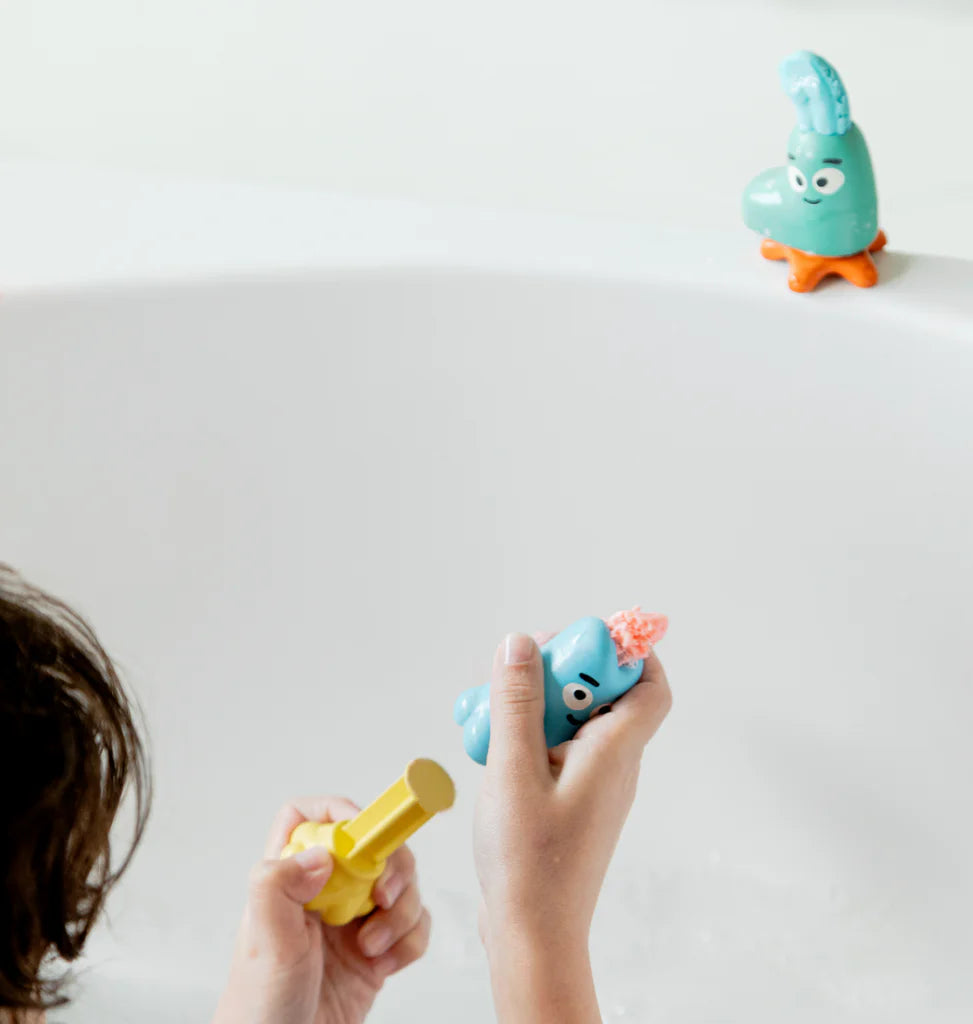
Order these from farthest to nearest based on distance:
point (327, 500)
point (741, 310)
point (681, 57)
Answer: point (681, 57), point (327, 500), point (741, 310)

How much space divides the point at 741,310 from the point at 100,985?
670 millimetres

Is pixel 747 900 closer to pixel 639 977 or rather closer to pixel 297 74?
pixel 639 977

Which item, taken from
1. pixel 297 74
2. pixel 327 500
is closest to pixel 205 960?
pixel 327 500

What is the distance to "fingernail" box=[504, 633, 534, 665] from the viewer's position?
615 mm

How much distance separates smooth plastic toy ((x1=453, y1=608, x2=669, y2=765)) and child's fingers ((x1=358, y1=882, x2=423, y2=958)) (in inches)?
4.1

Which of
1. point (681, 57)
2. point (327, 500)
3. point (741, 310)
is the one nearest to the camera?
point (741, 310)

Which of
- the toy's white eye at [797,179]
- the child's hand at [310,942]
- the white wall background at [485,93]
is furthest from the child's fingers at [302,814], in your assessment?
the white wall background at [485,93]

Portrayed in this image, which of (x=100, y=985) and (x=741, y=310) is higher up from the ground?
(x=741, y=310)

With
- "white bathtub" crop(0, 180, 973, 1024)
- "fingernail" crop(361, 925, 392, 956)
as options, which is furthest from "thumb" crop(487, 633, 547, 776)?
"white bathtub" crop(0, 180, 973, 1024)

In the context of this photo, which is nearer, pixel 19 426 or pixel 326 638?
pixel 19 426

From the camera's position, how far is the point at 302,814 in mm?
648

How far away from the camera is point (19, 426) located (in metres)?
0.90

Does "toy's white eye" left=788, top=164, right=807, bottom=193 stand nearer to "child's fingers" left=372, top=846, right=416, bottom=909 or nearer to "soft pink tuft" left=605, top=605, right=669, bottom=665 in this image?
"soft pink tuft" left=605, top=605, right=669, bottom=665

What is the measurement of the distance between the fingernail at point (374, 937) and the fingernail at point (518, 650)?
140 mm
